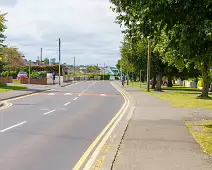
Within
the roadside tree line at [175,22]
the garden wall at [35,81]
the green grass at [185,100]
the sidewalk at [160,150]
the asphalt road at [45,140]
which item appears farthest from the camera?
the garden wall at [35,81]

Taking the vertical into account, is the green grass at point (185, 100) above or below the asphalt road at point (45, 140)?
below

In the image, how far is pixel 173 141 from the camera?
35.3 ft

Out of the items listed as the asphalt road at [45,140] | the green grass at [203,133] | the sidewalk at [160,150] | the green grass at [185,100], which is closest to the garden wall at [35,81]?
the green grass at [185,100]

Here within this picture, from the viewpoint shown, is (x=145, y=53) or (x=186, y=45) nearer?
(x=186, y=45)

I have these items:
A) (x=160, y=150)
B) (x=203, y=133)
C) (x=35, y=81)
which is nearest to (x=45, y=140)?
(x=160, y=150)

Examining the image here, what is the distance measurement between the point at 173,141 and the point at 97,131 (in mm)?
3116

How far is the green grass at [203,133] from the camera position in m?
10.2

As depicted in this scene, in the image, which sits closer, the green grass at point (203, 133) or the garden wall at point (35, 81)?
the green grass at point (203, 133)

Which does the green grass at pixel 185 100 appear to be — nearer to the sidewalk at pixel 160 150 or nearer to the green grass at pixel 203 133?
the green grass at pixel 203 133

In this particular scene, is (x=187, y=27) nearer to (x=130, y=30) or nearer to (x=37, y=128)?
(x=130, y=30)

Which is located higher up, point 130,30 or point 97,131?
point 130,30

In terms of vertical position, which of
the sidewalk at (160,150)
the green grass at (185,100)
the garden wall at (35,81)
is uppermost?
the garden wall at (35,81)

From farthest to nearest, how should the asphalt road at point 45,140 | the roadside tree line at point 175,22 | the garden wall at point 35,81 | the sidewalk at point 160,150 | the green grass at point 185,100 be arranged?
1. the garden wall at point 35,81
2. the green grass at point 185,100
3. the roadside tree line at point 175,22
4. the asphalt road at point 45,140
5. the sidewalk at point 160,150

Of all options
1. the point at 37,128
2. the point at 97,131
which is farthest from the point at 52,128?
the point at 97,131
